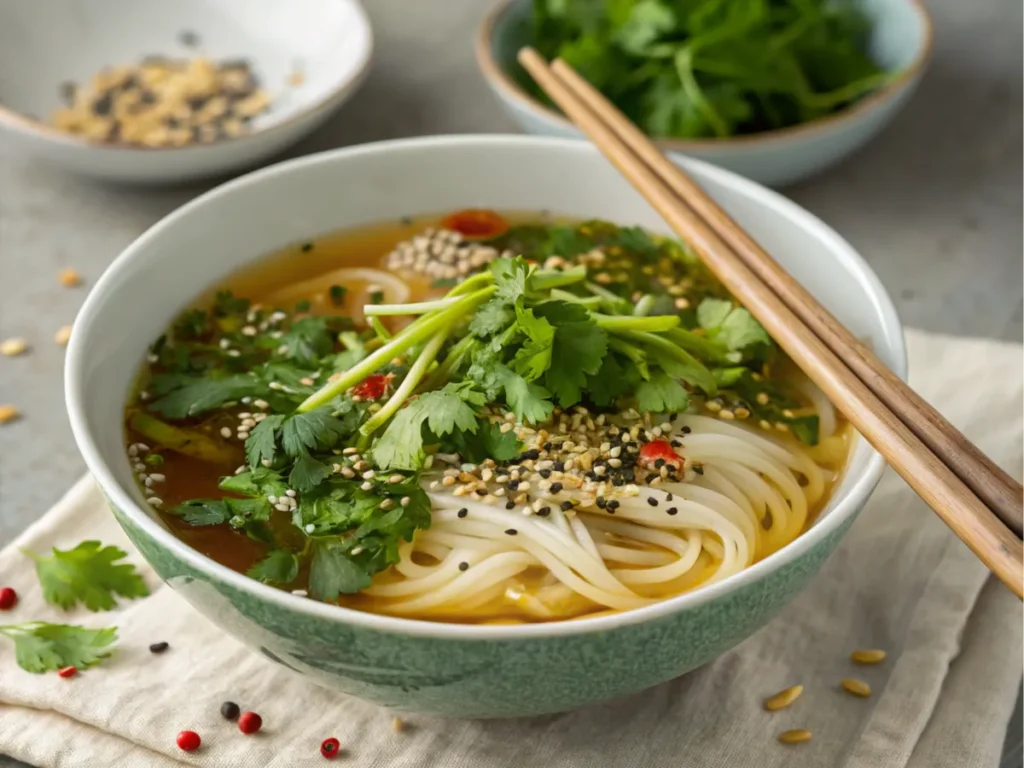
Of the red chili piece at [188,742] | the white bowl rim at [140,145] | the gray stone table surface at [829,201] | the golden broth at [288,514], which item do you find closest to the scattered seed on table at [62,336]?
the gray stone table surface at [829,201]

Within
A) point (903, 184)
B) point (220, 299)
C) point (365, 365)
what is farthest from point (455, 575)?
point (903, 184)

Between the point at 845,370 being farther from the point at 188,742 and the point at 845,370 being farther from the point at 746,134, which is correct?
the point at 746,134

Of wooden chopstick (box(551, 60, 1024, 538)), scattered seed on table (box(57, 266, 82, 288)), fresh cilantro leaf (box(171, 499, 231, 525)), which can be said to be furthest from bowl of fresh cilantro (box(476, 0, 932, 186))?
fresh cilantro leaf (box(171, 499, 231, 525))

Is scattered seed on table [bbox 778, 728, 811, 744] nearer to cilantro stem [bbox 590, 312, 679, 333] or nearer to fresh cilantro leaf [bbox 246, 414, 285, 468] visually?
cilantro stem [bbox 590, 312, 679, 333]

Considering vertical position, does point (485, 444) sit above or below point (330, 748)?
above

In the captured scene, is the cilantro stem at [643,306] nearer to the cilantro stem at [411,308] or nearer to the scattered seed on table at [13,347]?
the cilantro stem at [411,308]

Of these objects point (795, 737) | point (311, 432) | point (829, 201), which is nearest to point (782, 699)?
point (795, 737)
